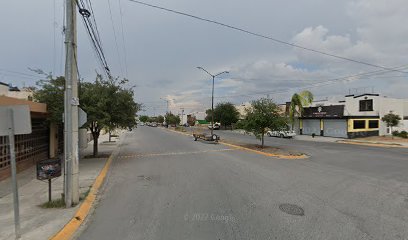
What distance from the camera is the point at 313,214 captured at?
6914mm

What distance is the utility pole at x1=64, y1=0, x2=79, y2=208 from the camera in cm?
757

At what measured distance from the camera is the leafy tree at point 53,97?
15.2 m

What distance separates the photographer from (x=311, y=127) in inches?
1923

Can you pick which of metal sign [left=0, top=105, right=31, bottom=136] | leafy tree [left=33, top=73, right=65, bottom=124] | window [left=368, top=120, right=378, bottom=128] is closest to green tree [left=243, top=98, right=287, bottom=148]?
leafy tree [left=33, top=73, right=65, bottom=124]

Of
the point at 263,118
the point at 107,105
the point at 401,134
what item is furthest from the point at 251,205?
the point at 401,134

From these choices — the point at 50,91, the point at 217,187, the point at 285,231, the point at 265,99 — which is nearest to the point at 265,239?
the point at 285,231

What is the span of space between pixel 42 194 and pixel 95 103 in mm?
7891

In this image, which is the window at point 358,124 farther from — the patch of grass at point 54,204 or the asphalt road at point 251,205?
the patch of grass at point 54,204

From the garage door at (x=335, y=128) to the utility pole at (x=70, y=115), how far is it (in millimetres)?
41604

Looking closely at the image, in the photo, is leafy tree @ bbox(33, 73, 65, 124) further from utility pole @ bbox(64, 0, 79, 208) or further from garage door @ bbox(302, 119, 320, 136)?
garage door @ bbox(302, 119, 320, 136)

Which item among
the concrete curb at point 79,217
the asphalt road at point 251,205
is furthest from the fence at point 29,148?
the concrete curb at point 79,217

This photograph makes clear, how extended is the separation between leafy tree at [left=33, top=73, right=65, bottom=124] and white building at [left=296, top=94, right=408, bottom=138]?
37632 millimetres

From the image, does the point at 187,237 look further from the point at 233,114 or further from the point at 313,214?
the point at 233,114

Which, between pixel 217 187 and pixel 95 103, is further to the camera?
pixel 95 103
